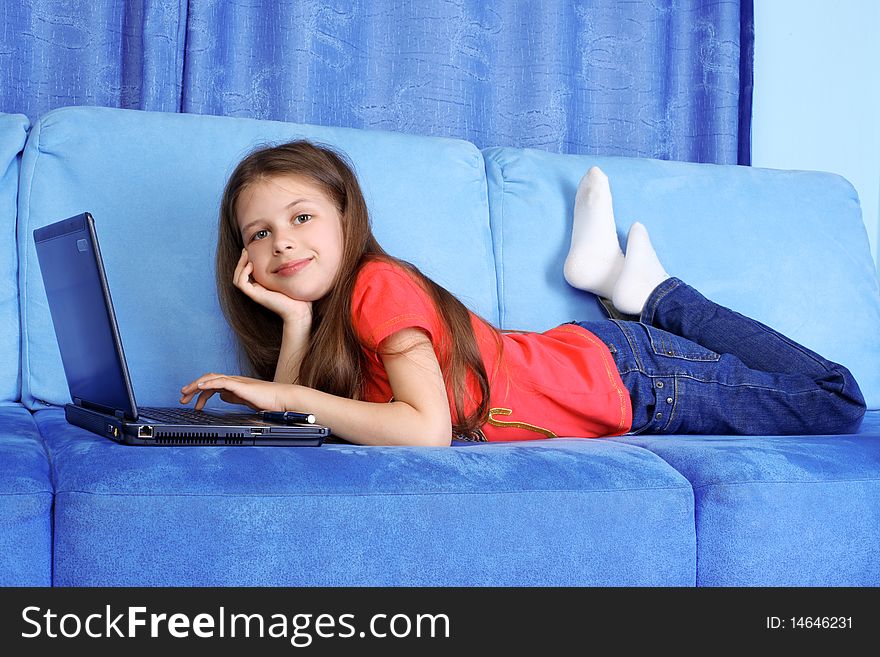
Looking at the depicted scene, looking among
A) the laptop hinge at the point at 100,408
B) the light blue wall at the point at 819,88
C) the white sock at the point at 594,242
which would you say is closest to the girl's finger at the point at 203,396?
the laptop hinge at the point at 100,408

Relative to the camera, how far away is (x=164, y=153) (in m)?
1.59

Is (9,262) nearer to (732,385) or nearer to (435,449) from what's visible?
(435,449)

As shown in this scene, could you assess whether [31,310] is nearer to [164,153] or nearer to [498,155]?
[164,153]

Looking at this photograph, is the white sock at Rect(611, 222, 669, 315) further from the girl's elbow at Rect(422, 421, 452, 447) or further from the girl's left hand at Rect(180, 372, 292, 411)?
the girl's left hand at Rect(180, 372, 292, 411)

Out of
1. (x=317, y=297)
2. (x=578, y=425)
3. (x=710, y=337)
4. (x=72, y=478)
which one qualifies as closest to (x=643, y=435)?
(x=578, y=425)

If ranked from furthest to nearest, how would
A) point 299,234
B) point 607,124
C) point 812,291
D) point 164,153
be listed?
point 607,124
point 812,291
point 164,153
point 299,234

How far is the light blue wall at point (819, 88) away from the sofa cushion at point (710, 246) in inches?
31.1

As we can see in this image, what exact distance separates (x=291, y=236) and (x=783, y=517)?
2.54 ft

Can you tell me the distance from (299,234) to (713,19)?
1.50m

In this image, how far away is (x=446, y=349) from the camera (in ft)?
4.40

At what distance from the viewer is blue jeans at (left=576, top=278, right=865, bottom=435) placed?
153 cm

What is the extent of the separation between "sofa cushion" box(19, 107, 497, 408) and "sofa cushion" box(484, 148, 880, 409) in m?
0.13

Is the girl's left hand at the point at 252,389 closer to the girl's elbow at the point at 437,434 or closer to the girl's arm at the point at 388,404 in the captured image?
the girl's arm at the point at 388,404

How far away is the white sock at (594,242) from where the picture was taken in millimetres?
1688
